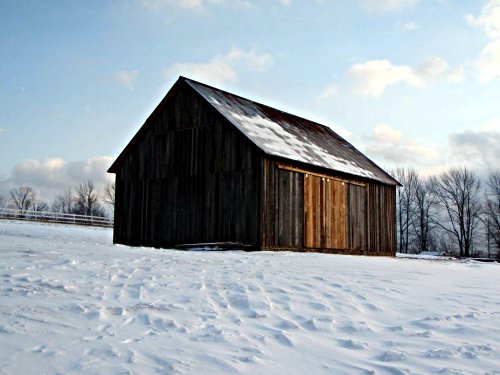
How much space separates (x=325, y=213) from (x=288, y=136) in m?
3.84

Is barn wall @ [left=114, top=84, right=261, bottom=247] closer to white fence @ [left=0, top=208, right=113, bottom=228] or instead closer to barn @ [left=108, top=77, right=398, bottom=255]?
barn @ [left=108, top=77, right=398, bottom=255]

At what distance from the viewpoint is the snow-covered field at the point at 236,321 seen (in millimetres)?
5180

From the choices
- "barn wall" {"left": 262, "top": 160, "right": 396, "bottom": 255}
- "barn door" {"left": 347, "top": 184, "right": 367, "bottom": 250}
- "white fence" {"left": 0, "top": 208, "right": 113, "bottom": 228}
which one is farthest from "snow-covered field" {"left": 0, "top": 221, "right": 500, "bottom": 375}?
"white fence" {"left": 0, "top": 208, "right": 113, "bottom": 228}

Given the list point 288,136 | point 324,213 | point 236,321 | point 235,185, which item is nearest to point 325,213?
point 324,213

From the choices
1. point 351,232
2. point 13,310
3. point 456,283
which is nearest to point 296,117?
point 351,232

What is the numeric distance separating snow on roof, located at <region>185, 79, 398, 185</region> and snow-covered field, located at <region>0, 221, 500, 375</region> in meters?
10.00

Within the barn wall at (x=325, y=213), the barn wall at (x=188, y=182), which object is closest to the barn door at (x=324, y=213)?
the barn wall at (x=325, y=213)

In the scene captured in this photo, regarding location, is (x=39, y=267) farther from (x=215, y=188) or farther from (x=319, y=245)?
(x=319, y=245)

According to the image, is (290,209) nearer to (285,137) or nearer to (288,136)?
(285,137)

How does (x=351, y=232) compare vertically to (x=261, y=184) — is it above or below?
below

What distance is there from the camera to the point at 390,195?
2656 centimetres

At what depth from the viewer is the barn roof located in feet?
66.7

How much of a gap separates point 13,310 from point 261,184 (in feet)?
41.6

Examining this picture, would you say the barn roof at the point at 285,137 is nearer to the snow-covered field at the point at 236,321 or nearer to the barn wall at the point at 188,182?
the barn wall at the point at 188,182
